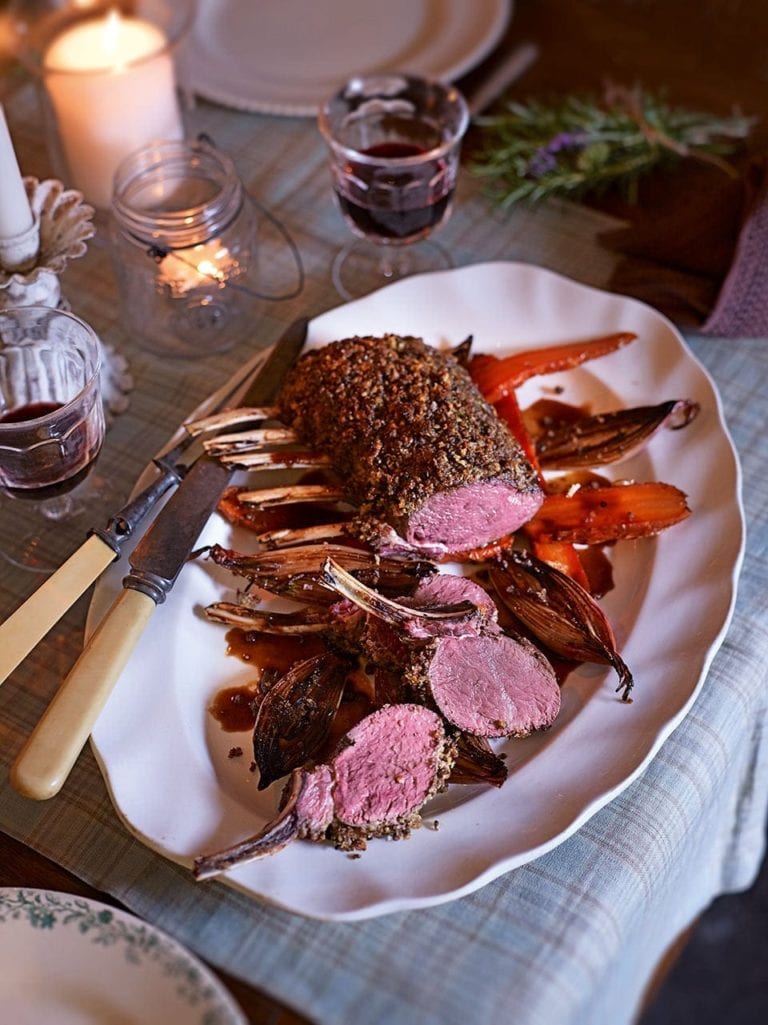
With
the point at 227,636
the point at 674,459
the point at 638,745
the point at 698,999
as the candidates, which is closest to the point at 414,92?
the point at 674,459

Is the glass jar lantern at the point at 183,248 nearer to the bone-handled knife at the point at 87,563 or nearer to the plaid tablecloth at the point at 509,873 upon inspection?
the plaid tablecloth at the point at 509,873

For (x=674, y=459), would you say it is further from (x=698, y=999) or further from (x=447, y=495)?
(x=698, y=999)

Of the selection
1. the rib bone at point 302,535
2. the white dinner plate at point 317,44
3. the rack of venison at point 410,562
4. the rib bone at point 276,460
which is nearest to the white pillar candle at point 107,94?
the white dinner plate at point 317,44

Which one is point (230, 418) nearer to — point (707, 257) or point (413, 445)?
point (413, 445)

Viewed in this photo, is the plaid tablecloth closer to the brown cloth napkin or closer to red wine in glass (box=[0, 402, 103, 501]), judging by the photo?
the brown cloth napkin

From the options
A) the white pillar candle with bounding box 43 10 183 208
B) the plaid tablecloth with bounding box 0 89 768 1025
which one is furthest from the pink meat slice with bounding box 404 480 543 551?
the white pillar candle with bounding box 43 10 183 208
